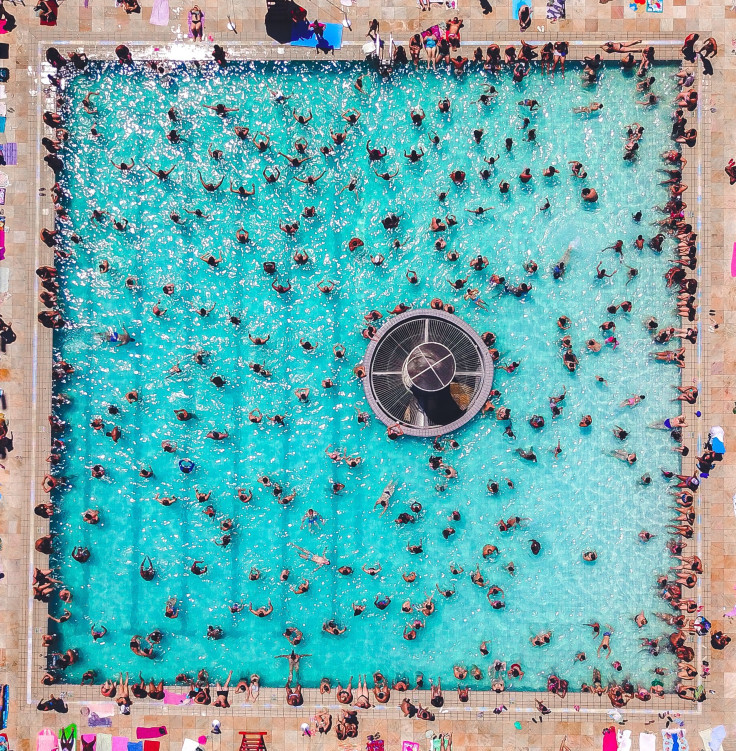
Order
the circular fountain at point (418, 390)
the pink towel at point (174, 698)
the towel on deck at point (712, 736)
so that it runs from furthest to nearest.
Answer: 1. the towel on deck at point (712, 736)
2. the pink towel at point (174, 698)
3. the circular fountain at point (418, 390)

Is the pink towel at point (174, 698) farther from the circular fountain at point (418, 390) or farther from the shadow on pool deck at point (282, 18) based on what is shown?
the shadow on pool deck at point (282, 18)

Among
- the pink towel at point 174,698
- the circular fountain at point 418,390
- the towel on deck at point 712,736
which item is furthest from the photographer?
the towel on deck at point 712,736

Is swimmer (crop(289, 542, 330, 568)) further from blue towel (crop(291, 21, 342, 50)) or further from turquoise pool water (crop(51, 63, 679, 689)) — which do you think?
blue towel (crop(291, 21, 342, 50))

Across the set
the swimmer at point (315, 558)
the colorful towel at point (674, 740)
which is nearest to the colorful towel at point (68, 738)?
the swimmer at point (315, 558)

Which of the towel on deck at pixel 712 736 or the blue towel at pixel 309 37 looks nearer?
the blue towel at pixel 309 37

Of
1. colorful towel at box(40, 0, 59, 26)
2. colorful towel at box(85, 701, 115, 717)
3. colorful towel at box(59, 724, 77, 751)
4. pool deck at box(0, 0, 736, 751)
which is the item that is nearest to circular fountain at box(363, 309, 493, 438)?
pool deck at box(0, 0, 736, 751)

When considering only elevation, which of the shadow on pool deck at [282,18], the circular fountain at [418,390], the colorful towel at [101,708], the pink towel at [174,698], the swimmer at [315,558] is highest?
the shadow on pool deck at [282,18]
